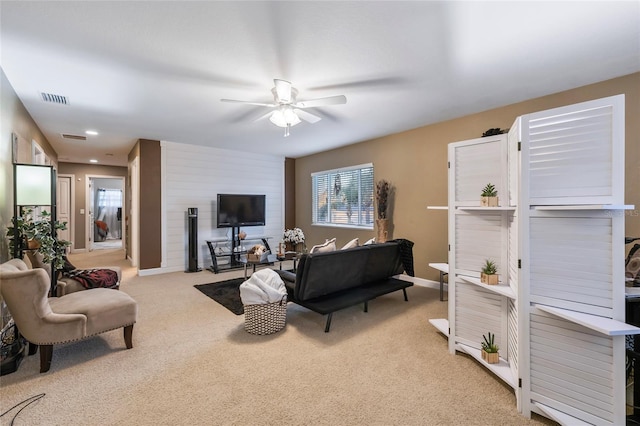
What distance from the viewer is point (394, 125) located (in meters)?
4.54

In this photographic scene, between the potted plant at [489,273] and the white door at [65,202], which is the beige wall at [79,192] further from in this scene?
the potted plant at [489,273]

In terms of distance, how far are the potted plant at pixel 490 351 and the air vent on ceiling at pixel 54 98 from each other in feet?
16.9

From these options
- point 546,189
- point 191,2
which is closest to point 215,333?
point 191,2

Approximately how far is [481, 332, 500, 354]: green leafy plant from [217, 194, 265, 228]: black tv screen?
5219 mm

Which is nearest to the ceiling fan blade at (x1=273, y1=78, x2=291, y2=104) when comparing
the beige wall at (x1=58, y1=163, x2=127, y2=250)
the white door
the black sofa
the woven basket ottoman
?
the black sofa

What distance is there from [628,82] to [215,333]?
501cm

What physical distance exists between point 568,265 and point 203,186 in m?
6.13

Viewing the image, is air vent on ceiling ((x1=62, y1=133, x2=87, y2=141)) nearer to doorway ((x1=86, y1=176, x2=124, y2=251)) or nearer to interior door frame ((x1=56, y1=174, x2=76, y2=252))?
interior door frame ((x1=56, y1=174, x2=76, y2=252))

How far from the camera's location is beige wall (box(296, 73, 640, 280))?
280 centimetres

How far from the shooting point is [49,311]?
7.36ft

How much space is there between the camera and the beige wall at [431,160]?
9.18ft

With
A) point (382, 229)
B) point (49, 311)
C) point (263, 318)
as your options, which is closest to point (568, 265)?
point (263, 318)

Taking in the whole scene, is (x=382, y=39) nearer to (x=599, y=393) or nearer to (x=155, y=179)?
(x=599, y=393)

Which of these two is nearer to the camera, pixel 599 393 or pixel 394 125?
pixel 599 393
